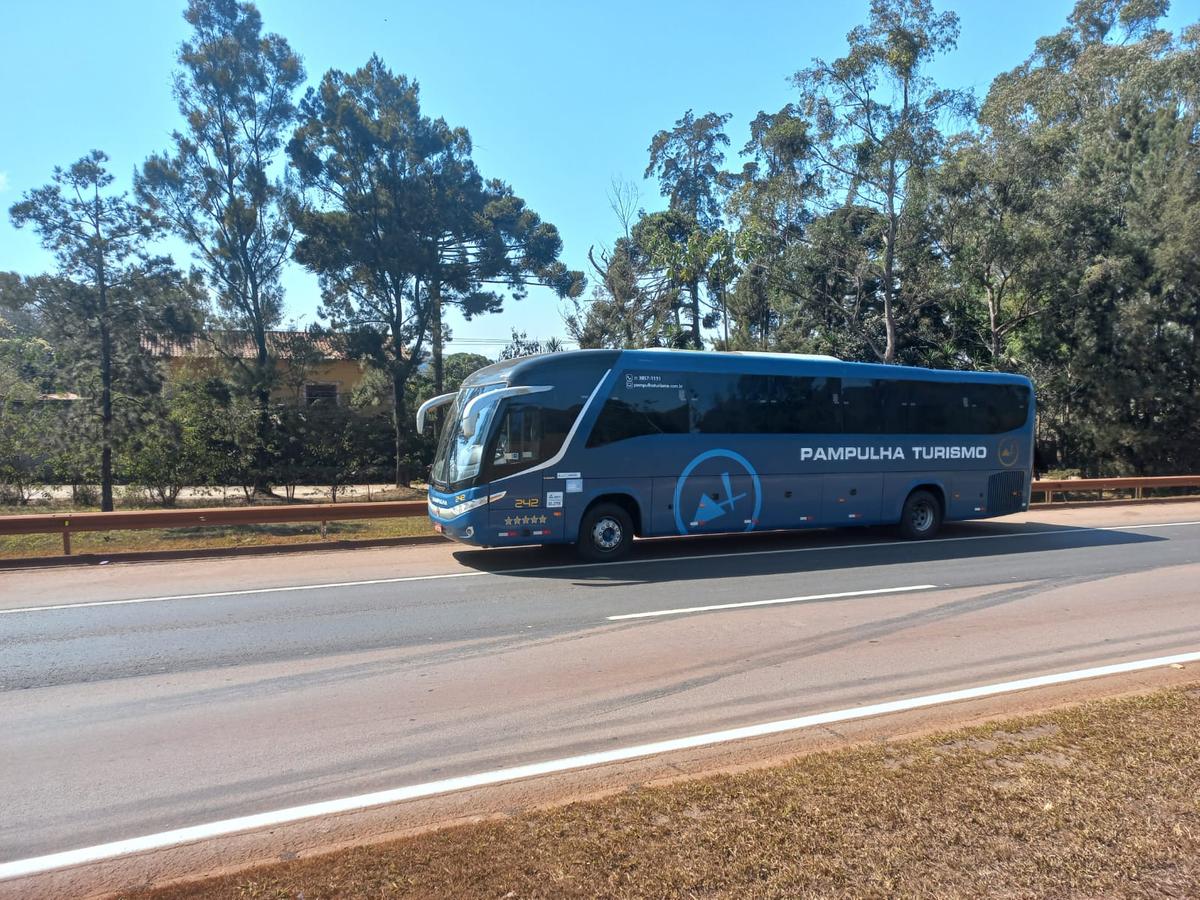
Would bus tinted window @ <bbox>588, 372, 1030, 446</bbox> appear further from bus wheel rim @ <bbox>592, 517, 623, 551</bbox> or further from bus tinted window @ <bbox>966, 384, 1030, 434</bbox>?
bus wheel rim @ <bbox>592, 517, 623, 551</bbox>

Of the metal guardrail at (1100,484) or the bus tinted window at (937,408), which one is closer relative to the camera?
the bus tinted window at (937,408)

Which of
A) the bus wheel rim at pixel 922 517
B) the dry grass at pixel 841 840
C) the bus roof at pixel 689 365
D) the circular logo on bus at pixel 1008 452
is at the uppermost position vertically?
the bus roof at pixel 689 365

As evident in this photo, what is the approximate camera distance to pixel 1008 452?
1666 cm

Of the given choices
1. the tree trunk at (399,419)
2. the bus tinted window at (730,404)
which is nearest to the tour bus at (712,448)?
the bus tinted window at (730,404)

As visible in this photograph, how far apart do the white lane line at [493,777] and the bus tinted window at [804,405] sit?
7.78m

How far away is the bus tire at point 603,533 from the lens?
498 inches

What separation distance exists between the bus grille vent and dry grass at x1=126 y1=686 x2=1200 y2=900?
1271 centimetres

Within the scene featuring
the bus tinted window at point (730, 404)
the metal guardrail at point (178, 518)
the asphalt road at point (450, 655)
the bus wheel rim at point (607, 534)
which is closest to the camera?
the asphalt road at point (450, 655)

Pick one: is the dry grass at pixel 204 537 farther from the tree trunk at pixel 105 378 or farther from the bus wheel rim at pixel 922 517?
the bus wheel rim at pixel 922 517

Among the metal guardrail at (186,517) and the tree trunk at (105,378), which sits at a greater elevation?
the tree trunk at (105,378)

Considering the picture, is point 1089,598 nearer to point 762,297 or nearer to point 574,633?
point 574,633

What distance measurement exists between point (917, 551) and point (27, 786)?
13.2 m

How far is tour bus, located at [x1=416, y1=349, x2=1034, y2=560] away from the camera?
12148 mm

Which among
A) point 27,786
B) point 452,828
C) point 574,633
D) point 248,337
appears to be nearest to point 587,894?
point 452,828
